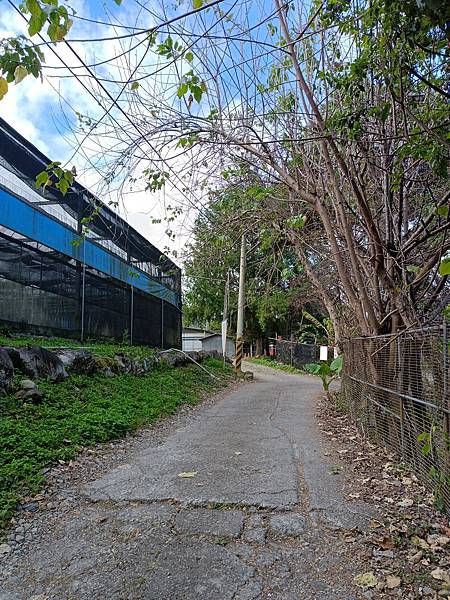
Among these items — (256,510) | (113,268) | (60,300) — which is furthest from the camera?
(113,268)

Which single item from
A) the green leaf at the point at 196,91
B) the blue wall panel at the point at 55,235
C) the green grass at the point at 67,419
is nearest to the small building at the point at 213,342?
the blue wall panel at the point at 55,235

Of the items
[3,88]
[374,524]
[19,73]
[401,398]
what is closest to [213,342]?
[401,398]

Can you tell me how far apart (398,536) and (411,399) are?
5.48ft

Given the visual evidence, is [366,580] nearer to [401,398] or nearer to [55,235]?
[401,398]

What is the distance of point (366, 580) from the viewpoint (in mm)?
2662

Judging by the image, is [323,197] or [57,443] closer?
[57,443]

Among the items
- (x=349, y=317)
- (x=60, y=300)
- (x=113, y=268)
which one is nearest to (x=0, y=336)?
(x=60, y=300)

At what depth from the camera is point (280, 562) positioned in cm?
285

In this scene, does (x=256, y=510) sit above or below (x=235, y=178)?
below

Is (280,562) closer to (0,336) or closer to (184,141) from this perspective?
(184,141)

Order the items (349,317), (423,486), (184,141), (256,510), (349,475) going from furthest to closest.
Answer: (349,317), (184,141), (349,475), (423,486), (256,510)

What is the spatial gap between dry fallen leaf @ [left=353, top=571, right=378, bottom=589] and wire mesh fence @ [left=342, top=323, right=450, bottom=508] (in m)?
1.08

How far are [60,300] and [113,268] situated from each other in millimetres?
3187

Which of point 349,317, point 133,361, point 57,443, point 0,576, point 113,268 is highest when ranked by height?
point 113,268
